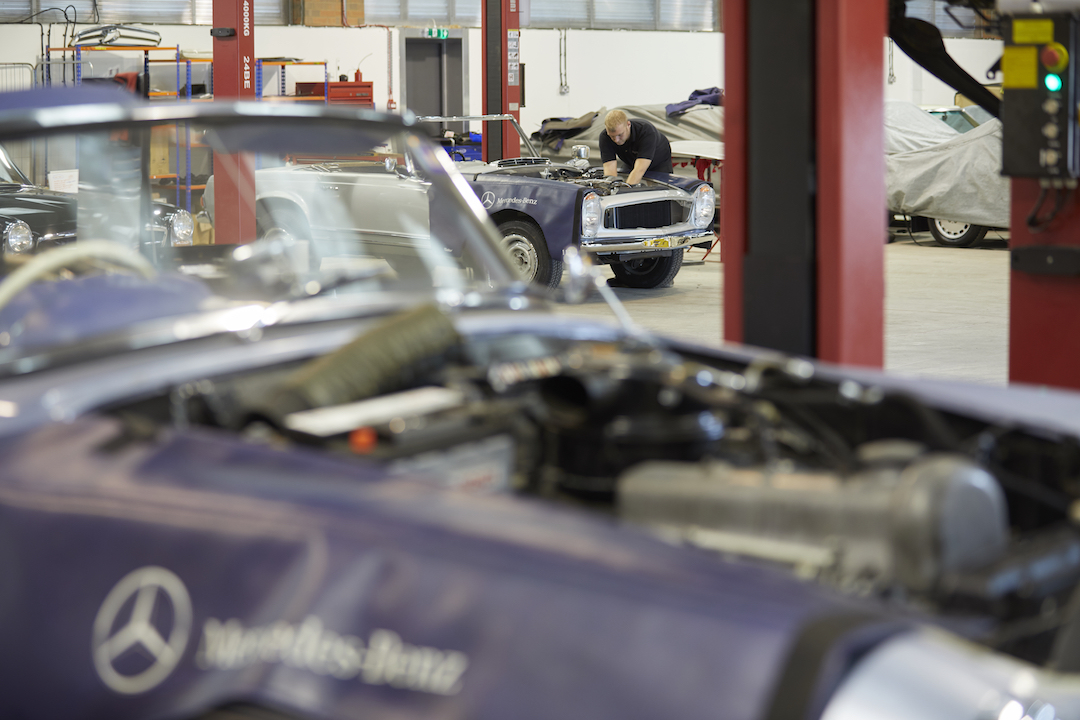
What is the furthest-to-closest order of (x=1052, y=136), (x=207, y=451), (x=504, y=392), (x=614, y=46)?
(x=614, y=46), (x=1052, y=136), (x=504, y=392), (x=207, y=451)

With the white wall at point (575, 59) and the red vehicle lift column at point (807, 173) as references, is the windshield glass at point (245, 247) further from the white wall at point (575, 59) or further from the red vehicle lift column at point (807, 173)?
the white wall at point (575, 59)

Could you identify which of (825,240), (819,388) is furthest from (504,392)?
(825,240)

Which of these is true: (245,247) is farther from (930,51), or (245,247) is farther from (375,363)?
(930,51)

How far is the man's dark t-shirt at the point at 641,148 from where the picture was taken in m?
9.88

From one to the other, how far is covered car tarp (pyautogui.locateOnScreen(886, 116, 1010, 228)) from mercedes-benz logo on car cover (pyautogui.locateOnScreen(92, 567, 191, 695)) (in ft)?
38.6

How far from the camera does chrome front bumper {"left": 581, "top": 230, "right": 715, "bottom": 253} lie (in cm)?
896

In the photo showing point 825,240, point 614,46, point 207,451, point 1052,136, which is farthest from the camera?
point 614,46

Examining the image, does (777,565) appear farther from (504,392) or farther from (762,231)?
(762,231)

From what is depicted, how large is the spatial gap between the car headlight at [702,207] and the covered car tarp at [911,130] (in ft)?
Answer: 15.1

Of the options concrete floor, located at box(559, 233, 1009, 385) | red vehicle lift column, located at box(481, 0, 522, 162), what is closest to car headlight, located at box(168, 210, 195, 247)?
concrete floor, located at box(559, 233, 1009, 385)

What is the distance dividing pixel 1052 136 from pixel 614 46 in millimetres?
18233

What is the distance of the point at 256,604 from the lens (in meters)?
1.34

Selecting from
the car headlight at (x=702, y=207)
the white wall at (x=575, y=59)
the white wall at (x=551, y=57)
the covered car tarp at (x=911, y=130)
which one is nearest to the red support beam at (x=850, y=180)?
the car headlight at (x=702, y=207)

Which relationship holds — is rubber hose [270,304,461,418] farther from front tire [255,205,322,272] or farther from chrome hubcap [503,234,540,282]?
chrome hubcap [503,234,540,282]
